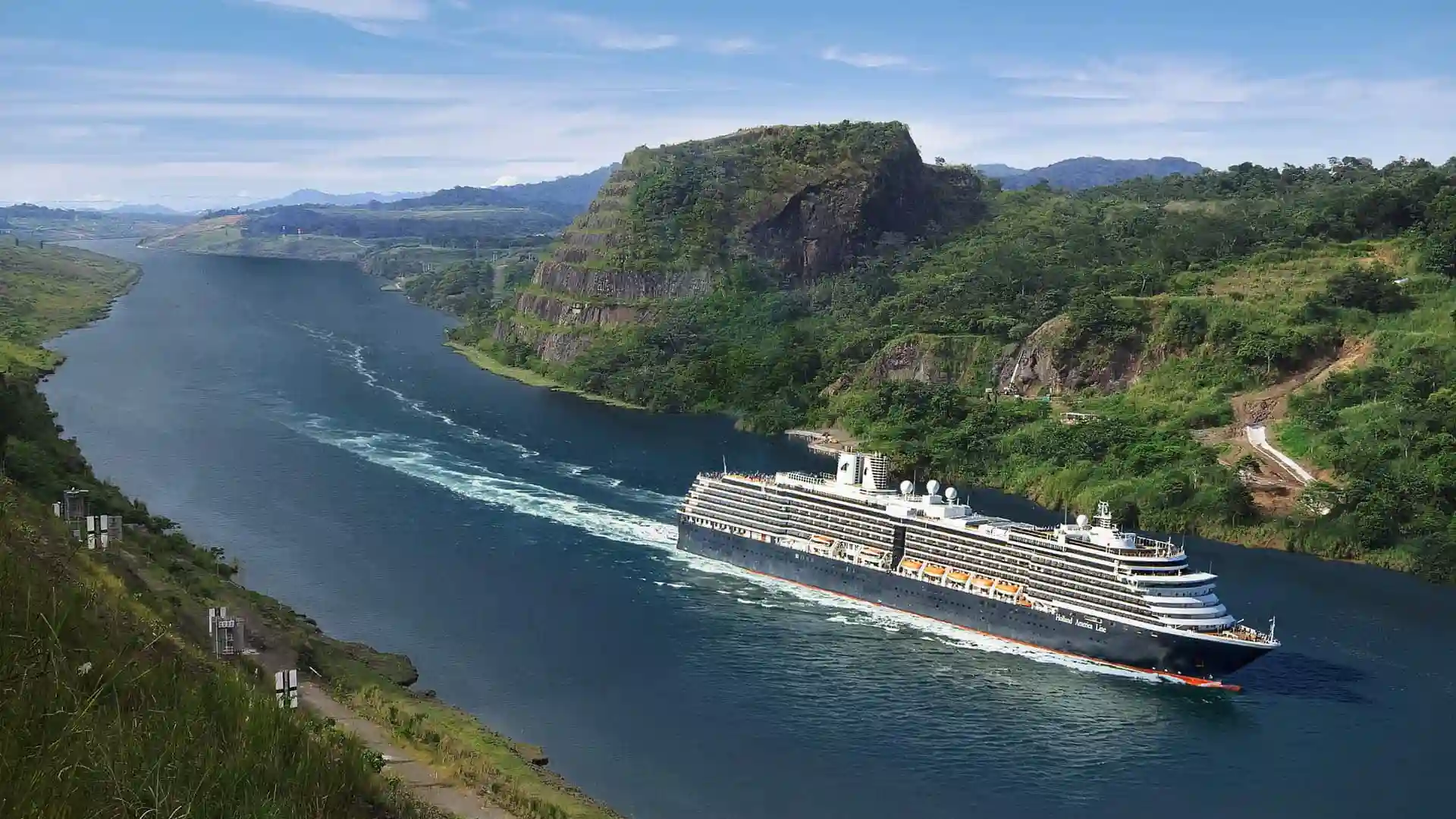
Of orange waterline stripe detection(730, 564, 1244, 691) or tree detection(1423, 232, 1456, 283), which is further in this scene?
tree detection(1423, 232, 1456, 283)

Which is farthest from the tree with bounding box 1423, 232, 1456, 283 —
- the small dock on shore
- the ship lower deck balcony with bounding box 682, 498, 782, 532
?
the ship lower deck balcony with bounding box 682, 498, 782, 532

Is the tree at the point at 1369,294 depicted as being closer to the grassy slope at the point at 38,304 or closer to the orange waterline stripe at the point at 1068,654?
the orange waterline stripe at the point at 1068,654

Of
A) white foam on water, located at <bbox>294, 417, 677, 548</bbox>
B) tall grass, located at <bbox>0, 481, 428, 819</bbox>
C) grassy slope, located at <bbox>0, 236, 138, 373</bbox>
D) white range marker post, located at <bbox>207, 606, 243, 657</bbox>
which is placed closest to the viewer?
tall grass, located at <bbox>0, 481, 428, 819</bbox>

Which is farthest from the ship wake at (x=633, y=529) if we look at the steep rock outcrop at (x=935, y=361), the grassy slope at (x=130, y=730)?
the steep rock outcrop at (x=935, y=361)

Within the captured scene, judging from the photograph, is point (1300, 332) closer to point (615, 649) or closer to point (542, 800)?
point (615, 649)

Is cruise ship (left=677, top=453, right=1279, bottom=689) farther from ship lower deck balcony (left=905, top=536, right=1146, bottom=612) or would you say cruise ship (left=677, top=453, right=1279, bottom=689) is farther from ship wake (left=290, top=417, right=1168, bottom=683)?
ship wake (left=290, top=417, right=1168, bottom=683)

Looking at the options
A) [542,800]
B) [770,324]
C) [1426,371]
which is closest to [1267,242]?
[1426,371]
